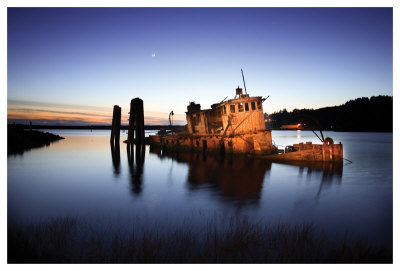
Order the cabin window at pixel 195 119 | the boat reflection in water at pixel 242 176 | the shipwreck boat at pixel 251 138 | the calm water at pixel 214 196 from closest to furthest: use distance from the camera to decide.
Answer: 1. the calm water at pixel 214 196
2. the boat reflection in water at pixel 242 176
3. the shipwreck boat at pixel 251 138
4. the cabin window at pixel 195 119

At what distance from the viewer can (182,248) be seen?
6.57 meters

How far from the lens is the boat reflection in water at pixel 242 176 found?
14159 mm

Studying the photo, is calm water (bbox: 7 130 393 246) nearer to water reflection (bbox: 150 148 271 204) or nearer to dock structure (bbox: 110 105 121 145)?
water reflection (bbox: 150 148 271 204)

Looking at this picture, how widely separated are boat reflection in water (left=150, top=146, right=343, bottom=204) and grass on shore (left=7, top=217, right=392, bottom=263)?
16.7 ft

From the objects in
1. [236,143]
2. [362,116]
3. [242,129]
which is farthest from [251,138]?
[362,116]

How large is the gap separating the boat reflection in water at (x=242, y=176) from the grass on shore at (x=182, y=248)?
5080 mm

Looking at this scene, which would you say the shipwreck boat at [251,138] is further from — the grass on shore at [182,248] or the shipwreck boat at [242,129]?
the grass on shore at [182,248]

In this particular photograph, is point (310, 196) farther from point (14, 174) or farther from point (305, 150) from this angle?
point (14, 174)

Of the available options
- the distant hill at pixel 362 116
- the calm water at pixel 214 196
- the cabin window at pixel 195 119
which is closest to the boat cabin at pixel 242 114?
the calm water at pixel 214 196

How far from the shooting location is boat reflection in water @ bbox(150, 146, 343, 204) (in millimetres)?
14159

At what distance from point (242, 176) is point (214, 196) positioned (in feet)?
20.6

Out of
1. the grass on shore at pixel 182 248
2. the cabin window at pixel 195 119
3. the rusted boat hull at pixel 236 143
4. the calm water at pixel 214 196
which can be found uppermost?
the cabin window at pixel 195 119

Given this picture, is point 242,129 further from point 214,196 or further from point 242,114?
point 214,196
